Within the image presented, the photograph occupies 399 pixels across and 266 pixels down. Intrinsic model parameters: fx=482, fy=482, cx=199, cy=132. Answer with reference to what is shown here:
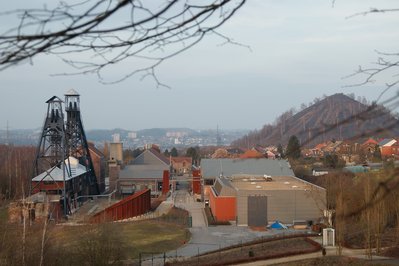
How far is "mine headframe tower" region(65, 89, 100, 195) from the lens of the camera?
90.7 feet

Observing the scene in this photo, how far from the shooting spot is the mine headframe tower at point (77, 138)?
2764 cm

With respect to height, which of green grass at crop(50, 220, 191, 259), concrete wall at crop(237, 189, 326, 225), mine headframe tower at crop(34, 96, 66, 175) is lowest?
green grass at crop(50, 220, 191, 259)

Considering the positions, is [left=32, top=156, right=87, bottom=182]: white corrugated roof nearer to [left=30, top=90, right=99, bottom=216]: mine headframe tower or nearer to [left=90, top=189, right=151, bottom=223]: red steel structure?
[left=30, top=90, right=99, bottom=216]: mine headframe tower

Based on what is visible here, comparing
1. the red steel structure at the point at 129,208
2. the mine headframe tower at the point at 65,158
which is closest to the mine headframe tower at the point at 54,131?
the mine headframe tower at the point at 65,158

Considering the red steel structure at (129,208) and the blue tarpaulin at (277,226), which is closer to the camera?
the blue tarpaulin at (277,226)

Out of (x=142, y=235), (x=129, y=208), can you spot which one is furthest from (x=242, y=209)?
(x=129, y=208)

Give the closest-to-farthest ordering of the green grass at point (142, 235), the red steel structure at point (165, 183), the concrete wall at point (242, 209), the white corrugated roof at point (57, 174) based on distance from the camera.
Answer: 1. the green grass at point (142, 235)
2. the concrete wall at point (242, 209)
3. the white corrugated roof at point (57, 174)
4. the red steel structure at point (165, 183)

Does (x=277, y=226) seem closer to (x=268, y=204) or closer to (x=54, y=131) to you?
(x=268, y=204)

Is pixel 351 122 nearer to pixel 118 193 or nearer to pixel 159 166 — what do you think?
pixel 118 193

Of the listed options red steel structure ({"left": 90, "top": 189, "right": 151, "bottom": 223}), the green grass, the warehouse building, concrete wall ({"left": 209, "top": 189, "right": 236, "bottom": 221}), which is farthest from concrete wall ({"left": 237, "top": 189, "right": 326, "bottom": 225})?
red steel structure ({"left": 90, "top": 189, "right": 151, "bottom": 223})

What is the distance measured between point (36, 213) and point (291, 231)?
1069cm

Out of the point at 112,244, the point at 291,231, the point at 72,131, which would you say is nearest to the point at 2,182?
the point at 72,131

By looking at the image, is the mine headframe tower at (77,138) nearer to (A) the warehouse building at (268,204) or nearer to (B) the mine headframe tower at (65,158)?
(B) the mine headframe tower at (65,158)

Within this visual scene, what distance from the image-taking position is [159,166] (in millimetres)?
37438
